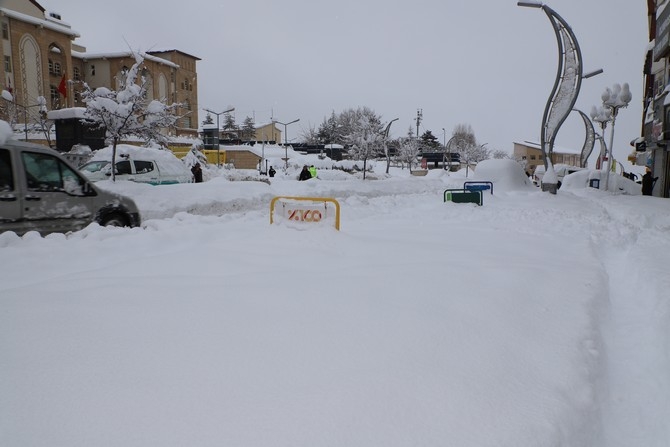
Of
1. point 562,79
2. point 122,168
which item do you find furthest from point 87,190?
point 562,79

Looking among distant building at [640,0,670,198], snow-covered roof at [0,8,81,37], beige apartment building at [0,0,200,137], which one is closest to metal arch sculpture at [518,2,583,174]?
distant building at [640,0,670,198]

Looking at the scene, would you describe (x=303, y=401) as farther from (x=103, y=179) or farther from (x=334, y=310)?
(x=103, y=179)

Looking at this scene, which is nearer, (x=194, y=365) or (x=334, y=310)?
(x=194, y=365)

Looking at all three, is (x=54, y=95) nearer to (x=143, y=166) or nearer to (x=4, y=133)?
(x=143, y=166)

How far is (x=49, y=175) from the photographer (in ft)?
24.8

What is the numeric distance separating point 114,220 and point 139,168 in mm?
7070

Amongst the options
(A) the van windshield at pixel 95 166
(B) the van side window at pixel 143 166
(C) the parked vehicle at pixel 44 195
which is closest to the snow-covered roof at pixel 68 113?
(A) the van windshield at pixel 95 166

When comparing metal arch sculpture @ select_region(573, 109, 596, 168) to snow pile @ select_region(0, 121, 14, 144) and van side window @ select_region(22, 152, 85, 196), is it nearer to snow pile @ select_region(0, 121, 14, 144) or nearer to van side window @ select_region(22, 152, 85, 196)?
van side window @ select_region(22, 152, 85, 196)

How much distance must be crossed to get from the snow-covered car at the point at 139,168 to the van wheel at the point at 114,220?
644cm

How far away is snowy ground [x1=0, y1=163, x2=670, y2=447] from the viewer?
253 cm

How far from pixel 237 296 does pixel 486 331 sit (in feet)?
7.01

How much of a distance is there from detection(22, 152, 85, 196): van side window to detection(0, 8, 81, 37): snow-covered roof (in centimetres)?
4712

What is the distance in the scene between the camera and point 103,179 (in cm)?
1466

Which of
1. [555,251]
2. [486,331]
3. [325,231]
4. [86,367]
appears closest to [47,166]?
[325,231]
